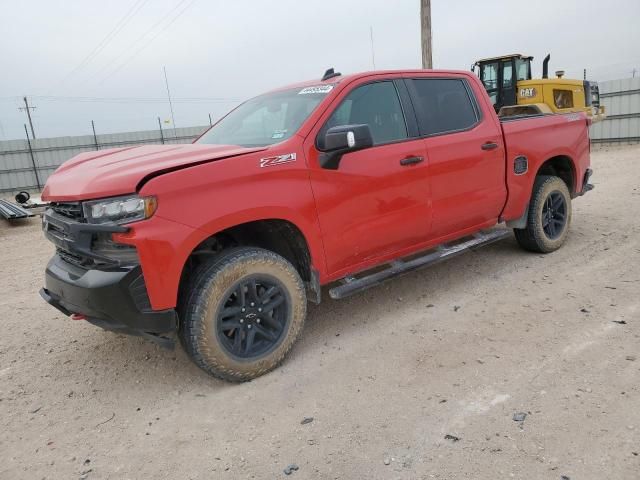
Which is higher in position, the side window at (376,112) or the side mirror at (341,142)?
the side window at (376,112)

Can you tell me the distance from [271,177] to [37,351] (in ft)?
7.92

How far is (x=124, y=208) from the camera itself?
271 cm

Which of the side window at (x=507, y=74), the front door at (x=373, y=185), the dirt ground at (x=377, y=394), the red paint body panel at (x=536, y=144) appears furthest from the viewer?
the side window at (x=507, y=74)

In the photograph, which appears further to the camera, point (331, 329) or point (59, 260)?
point (331, 329)

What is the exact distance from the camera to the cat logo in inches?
535

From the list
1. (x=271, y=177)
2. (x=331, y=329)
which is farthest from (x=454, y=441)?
(x=271, y=177)

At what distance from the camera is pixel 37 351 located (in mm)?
3861

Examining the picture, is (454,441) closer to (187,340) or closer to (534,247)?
(187,340)

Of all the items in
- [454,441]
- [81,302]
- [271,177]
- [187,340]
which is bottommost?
[454,441]

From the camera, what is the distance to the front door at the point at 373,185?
11.2 ft

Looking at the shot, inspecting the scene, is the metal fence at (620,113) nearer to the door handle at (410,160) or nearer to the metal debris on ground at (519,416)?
the door handle at (410,160)

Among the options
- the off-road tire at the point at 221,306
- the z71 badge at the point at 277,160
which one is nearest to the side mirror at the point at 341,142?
the z71 badge at the point at 277,160

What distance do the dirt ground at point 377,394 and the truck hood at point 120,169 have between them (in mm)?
1325

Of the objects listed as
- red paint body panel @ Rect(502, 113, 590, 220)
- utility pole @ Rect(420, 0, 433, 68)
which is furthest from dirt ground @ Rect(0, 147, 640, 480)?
utility pole @ Rect(420, 0, 433, 68)
